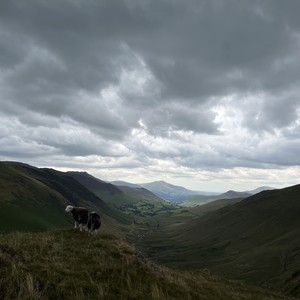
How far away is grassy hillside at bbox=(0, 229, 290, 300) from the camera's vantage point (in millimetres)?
12914

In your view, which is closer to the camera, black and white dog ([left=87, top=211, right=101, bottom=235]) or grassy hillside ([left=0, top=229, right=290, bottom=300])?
grassy hillside ([left=0, top=229, right=290, bottom=300])

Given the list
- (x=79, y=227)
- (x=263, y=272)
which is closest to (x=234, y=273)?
(x=263, y=272)

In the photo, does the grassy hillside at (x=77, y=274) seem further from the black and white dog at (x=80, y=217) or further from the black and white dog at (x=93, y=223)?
the black and white dog at (x=80, y=217)

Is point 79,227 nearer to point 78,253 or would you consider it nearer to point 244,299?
point 78,253

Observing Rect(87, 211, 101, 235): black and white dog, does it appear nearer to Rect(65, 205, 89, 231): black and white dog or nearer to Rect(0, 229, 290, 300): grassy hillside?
Rect(65, 205, 89, 231): black and white dog

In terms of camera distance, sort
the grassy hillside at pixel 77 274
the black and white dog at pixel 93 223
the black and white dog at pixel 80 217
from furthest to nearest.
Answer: the black and white dog at pixel 80 217 → the black and white dog at pixel 93 223 → the grassy hillside at pixel 77 274

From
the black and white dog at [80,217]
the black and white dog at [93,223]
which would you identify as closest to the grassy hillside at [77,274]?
the black and white dog at [93,223]

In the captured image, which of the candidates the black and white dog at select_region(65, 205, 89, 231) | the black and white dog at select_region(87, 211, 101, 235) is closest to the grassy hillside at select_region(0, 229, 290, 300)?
the black and white dog at select_region(87, 211, 101, 235)

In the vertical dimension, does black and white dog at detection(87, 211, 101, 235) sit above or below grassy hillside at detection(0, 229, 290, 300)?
above

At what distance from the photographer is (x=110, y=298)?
13.4 metres

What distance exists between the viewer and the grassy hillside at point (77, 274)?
42.4 feet

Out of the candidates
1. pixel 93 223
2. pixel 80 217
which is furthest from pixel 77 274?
pixel 80 217

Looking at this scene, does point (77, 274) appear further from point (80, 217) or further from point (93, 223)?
point (80, 217)

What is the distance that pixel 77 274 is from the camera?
15508mm
